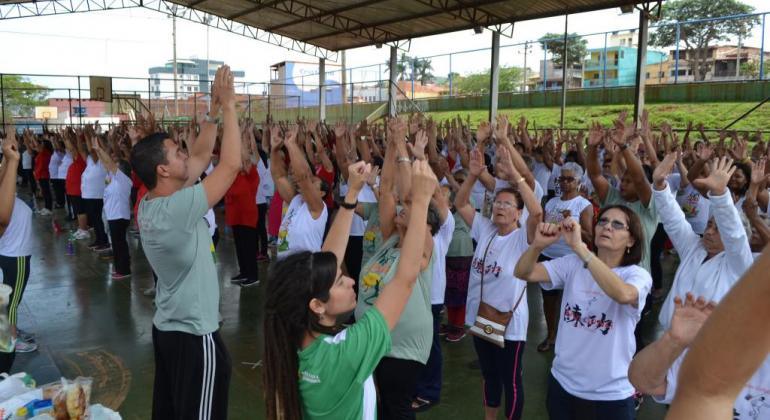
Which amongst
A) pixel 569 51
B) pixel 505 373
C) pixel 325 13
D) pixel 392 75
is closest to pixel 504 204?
pixel 505 373

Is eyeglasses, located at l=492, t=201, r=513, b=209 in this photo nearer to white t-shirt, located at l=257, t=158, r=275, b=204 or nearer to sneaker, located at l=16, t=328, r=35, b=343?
sneaker, located at l=16, t=328, r=35, b=343

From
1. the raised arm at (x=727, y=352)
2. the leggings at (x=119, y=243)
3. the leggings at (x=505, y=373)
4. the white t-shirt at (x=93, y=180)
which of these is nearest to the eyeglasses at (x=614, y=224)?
the leggings at (x=505, y=373)

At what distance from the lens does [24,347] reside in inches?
195

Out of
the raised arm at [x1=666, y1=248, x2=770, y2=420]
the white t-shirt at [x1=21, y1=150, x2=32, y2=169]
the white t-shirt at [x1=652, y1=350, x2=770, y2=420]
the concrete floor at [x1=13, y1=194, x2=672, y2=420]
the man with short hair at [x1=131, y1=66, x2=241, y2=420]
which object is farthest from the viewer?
the white t-shirt at [x1=21, y1=150, x2=32, y2=169]

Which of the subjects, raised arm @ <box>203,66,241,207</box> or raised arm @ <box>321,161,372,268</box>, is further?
raised arm @ <box>203,66,241,207</box>

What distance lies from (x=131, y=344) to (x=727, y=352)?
5.30 meters

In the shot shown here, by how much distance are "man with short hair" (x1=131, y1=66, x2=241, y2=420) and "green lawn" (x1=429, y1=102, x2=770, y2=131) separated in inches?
545

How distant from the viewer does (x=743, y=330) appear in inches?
27.6

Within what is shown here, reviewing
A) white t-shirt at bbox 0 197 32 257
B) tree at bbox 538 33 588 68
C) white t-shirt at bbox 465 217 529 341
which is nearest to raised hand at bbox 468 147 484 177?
white t-shirt at bbox 465 217 529 341

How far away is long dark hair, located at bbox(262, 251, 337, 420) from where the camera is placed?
1796 millimetres

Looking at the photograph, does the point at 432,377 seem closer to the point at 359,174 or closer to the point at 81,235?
the point at 359,174

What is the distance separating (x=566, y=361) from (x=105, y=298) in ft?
18.6

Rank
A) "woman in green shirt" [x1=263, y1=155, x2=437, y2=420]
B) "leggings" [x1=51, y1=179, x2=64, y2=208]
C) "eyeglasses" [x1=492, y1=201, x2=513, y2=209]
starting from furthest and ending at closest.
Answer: "leggings" [x1=51, y1=179, x2=64, y2=208] < "eyeglasses" [x1=492, y1=201, x2=513, y2=209] < "woman in green shirt" [x1=263, y1=155, x2=437, y2=420]

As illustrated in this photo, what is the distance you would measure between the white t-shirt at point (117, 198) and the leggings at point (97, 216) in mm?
1561
